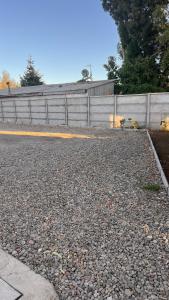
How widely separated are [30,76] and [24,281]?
45.5 metres

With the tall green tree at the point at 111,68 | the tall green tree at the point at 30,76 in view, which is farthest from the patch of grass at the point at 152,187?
the tall green tree at the point at 30,76

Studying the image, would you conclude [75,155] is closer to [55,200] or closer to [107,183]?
[107,183]

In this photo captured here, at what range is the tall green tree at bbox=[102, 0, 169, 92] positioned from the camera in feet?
71.5

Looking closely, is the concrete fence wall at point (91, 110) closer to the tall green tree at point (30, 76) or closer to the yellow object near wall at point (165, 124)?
the yellow object near wall at point (165, 124)

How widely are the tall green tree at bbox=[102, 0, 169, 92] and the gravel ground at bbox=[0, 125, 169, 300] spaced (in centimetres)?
1763

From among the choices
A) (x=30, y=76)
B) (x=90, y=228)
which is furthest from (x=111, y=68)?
(x=90, y=228)

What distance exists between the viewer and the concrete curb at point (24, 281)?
2129 millimetres

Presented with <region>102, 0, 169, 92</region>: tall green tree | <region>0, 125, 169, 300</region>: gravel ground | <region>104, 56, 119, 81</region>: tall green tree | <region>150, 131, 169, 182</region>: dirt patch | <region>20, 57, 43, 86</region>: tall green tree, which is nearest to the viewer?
<region>0, 125, 169, 300</region>: gravel ground

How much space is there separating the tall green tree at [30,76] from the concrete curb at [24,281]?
143 feet

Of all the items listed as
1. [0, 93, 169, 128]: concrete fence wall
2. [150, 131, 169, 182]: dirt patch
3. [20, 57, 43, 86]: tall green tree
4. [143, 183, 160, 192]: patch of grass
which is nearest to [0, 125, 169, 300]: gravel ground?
[143, 183, 160, 192]: patch of grass

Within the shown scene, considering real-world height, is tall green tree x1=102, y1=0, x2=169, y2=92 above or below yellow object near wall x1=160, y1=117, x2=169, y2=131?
above

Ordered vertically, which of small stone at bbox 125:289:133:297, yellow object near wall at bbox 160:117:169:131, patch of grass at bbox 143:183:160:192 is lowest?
small stone at bbox 125:289:133:297

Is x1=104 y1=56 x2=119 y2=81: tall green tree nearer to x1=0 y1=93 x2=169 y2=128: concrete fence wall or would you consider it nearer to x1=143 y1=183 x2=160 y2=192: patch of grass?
x1=0 y1=93 x2=169 y2=128: concrete fence wall

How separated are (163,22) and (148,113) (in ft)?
16.5
